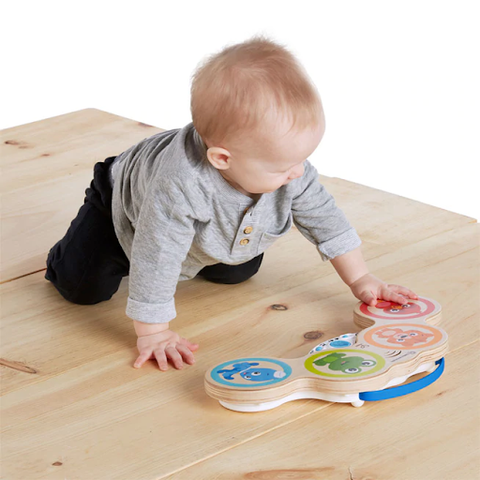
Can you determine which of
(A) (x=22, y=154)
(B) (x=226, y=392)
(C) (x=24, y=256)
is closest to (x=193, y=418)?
(B) (x=226, y=392)

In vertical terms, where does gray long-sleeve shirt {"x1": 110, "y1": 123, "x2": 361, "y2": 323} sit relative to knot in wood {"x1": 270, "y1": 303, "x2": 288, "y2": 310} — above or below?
above

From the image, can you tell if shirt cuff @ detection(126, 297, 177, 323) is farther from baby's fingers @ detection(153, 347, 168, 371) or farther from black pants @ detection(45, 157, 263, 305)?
black pants @ detection(45, 157, 263, 305)

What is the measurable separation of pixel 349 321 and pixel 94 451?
0.46 metres

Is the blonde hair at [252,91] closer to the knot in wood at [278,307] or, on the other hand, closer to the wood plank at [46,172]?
the knot in wood at [278,307]

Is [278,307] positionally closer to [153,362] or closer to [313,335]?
[313,335]

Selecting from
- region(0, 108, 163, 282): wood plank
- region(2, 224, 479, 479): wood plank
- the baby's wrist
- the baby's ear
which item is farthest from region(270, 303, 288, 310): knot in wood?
region(0, 108, 163, 282): wood plank

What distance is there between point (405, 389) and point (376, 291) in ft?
0.78

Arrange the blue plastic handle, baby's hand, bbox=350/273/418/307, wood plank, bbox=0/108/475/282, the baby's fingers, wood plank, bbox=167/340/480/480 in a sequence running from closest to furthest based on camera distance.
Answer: wood plank, bbox=167/340/480/480, the blue plastic handle, the baby's fingers, baby's hand, bbox=350/273/418/307, wood plank, bbox=0/108/475/282

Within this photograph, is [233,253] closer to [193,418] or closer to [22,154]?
[193,418]

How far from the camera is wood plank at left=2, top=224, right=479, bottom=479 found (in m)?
0.94

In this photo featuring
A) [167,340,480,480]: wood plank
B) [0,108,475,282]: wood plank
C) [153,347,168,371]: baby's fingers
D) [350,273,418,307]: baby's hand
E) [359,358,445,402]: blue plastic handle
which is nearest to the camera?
[167,340,480,480]: wood plank

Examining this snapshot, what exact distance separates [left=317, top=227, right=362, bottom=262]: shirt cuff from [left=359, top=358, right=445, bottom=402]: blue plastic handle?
25cm

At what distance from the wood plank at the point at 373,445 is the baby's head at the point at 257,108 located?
0.33 meters

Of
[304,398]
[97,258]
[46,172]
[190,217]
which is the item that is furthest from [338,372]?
[46,172]
